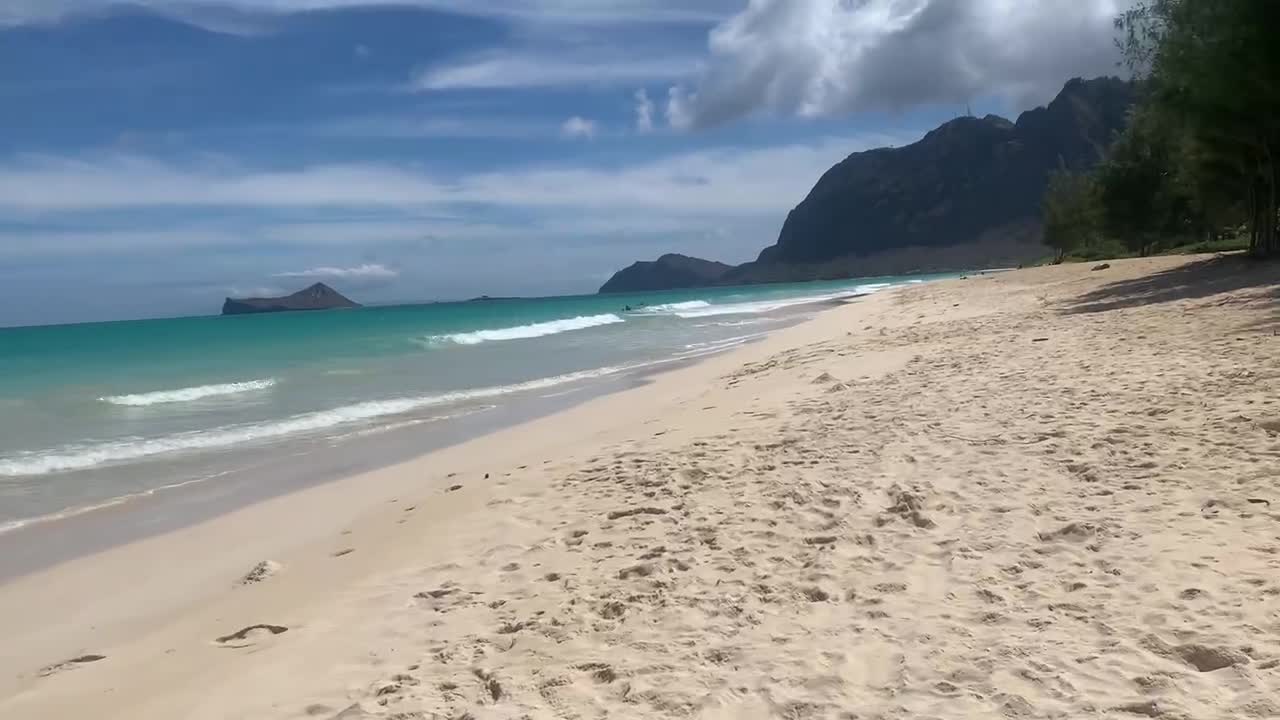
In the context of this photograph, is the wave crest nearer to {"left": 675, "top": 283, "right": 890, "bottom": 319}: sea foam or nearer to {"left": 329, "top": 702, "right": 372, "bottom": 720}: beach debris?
{"left": 675, "top": 283, "right": 890, "bottom": 319}: sea foam

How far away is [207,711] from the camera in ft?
12.0

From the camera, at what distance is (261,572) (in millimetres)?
5805

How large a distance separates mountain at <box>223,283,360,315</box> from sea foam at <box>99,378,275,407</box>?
453ft

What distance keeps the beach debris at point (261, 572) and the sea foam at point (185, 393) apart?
41.7 feet

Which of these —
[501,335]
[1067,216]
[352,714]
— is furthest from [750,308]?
[352,714]

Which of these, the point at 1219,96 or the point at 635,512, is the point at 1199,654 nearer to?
the point at 635,512

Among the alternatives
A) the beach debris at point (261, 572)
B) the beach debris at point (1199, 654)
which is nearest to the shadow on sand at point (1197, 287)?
the beach debris at point (1199, 654)

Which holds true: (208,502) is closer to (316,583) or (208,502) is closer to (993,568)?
(316,583)

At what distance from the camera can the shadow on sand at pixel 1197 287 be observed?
43.8 feet

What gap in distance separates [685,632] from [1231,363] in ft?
22.9

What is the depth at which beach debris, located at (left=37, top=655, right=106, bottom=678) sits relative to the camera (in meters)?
4.47

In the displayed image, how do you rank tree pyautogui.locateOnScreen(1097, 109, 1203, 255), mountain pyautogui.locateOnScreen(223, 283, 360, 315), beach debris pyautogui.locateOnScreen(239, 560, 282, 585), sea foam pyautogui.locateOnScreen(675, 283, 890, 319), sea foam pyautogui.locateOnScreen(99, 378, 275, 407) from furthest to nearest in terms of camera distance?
1. mountain pyautogui.locateOnScreen(223, 283, 360, 315)
2. sea foam pyautogui.locateOnScreen(675, 283, 890, 319)
3. tree pyautogui.locateOnScreen(1097, 109, 1203, 255)
4. sea foam pyautogui.locateOnScreen(99, 378, 275, 407)
5. beach debris pyautogui.locateOnScreen(239, 560, 282, 585)

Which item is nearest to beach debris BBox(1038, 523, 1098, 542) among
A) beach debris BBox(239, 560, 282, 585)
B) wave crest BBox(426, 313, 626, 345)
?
beach debris BBox(239, 560, 282, 585)

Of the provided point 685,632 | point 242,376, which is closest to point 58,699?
point 685,632
